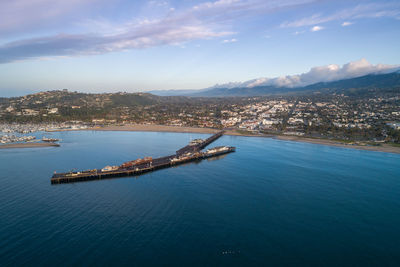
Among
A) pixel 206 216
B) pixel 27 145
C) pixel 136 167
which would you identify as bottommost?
pixel 206 216

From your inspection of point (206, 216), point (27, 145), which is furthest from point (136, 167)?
point (27, 145)

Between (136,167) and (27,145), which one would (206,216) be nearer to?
(136,167)

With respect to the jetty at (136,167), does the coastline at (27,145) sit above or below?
above

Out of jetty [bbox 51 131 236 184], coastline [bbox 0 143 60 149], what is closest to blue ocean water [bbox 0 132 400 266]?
jetty [bbox 51 131 236 184]

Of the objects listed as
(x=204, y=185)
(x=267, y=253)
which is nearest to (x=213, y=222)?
(x=267, y=253)

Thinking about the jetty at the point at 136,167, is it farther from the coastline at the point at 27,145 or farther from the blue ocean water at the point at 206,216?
the coastline at the point at 27,145

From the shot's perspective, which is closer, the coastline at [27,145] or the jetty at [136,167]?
the jetty at [136,167]

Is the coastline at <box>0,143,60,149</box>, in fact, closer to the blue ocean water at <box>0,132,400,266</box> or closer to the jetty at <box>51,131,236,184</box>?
the blue ocean water at <box>0,132,400,266</box>

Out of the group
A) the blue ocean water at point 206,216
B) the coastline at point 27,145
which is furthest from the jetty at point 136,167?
the coastline at point 27,145

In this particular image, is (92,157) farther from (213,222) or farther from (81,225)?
(213,222)

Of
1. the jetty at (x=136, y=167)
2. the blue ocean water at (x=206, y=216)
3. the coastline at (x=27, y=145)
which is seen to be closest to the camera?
the blue ocean water at (x=206, y=216)
